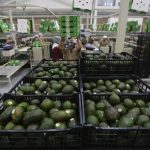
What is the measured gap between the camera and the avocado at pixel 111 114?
134 centimetres

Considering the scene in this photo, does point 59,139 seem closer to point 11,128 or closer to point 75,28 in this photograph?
point 11,128

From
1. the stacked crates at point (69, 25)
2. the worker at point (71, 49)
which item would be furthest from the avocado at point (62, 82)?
the worker at point (71, 49)

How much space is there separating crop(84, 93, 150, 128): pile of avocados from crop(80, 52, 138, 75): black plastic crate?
2.44ft

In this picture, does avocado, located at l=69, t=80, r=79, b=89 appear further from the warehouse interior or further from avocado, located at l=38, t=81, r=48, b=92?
avocado, located at l=38, t=81, r=48, b=92

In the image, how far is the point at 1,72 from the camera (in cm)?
515

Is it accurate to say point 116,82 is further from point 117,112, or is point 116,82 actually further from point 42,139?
point 42,139

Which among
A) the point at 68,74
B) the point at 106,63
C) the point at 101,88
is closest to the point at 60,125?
the point at 101,88

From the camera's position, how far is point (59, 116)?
52.6 inches

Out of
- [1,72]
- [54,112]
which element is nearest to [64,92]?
[54,112]

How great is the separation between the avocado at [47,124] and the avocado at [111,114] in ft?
1.29

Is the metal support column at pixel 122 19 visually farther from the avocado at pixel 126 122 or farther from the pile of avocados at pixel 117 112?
the avocado at pixel 126 122

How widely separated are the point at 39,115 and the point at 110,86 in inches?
33.0

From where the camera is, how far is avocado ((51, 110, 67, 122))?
4.36 feet

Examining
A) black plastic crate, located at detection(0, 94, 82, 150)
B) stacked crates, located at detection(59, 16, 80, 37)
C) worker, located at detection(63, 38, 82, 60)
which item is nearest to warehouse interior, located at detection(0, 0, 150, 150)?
black plastic crate, located at detection(0, 94, 82, 150)
